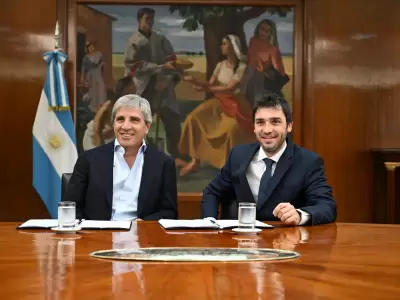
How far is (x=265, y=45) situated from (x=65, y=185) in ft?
12.4

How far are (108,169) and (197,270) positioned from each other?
2027 millimetres

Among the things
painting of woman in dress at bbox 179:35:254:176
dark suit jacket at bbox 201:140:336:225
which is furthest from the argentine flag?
dark suit jacket at bbox 201:140:336:225

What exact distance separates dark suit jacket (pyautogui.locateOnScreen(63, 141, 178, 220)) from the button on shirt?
4 centimetres

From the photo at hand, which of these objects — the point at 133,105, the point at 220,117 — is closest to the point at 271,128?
the point at 133,105

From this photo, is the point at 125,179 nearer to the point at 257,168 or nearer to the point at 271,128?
the point at 257,168

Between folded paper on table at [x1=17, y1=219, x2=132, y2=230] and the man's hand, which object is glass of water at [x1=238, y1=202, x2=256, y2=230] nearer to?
the man's hand

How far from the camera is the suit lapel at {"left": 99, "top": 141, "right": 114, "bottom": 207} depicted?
3.75 metres

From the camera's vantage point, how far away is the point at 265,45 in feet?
23.5

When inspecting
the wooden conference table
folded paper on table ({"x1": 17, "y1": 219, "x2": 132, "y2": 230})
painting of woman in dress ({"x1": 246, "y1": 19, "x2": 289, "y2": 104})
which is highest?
painting of woman in dress ({"x1": 246, "y1": 19, "x2": 289, "y2": 104})

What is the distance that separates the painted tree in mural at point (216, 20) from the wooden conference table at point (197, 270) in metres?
4.52

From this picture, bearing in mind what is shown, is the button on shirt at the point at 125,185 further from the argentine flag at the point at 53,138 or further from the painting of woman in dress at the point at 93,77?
the painting of woman in dress at the point at 93,77

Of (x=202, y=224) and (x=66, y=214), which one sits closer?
(x=66, y=214)

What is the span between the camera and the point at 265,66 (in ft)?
23.5

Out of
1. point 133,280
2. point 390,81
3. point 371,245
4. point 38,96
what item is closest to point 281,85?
point 390,81
